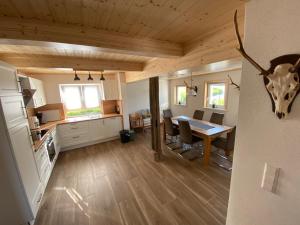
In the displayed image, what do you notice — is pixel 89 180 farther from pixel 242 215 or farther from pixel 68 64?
pixel 242 215

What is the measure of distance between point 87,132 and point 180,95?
4401mm

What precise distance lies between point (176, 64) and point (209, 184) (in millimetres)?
2277

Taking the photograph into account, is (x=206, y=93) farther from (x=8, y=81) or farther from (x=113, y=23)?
(x=8, y=81)

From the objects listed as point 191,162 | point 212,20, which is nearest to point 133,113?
point 191,162

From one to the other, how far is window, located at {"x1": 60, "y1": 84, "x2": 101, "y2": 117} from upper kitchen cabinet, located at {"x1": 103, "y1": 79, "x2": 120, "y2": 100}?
1.79 feet

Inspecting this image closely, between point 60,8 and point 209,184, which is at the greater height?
point 60,8

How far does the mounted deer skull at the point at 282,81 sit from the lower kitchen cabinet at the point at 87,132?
445 centimetres

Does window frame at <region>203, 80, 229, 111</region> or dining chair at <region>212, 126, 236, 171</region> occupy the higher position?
window frame at <region>203, 80, 229, 111</region>

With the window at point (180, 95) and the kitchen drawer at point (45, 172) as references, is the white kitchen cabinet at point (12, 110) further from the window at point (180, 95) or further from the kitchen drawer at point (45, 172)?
the window at point (180, 95)

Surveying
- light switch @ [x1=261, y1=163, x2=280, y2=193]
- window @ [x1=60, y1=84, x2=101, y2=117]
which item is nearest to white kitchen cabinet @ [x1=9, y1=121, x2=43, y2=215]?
light switch @ [x1=261, y1=163, x2=280, y2=193]

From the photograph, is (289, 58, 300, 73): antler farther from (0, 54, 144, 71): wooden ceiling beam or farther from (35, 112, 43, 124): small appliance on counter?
(35, 112, 43, 124): small appliance on counter

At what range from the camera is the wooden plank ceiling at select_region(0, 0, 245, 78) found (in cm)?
114

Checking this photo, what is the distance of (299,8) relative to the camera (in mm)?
614

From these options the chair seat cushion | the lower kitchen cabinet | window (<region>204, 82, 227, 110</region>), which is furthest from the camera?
window (<region>204, 82, 227, 110</region>)
